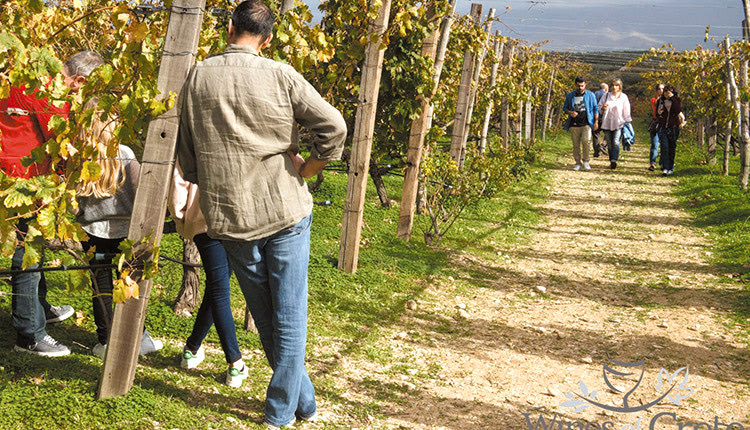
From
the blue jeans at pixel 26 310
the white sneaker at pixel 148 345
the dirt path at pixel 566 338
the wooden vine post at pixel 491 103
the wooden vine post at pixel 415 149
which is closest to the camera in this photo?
the blue jeans at pixel 26 310

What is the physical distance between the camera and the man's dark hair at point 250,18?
3.16 meters

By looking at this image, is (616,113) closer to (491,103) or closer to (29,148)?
(491,103)

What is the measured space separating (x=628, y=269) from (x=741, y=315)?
1695 millimetres

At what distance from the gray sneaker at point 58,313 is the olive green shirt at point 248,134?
6.02ft

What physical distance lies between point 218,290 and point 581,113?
1294 centimetres

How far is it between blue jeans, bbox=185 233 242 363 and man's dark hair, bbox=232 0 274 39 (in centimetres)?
108

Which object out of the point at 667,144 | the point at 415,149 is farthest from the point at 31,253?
the point at 667,144

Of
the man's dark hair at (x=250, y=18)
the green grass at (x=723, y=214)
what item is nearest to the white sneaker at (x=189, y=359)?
the man's dark hair at (x=250, y=18)

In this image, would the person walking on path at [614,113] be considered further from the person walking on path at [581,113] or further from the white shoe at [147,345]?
the white shoe at [147,345]

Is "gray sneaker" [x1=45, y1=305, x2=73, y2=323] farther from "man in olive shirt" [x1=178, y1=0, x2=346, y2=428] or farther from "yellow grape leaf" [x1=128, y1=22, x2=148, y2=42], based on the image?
"yellow grape leaf" [x1=128, y1=22, x2=148, y2=42]

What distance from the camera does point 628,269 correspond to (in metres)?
8.06

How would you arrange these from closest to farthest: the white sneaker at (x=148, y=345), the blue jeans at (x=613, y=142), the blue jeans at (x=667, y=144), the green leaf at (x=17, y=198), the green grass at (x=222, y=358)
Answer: the green leaf at (x=17, y=198), the green grass at (x=222, y=358), the white sneaker at (x=148, y=345), the blue jeans at (x=667, y=144), the blue jeans at (x=613, y=142)

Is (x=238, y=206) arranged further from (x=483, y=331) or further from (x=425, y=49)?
(x=425, y=49)

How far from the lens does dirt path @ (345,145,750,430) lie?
443 cm
